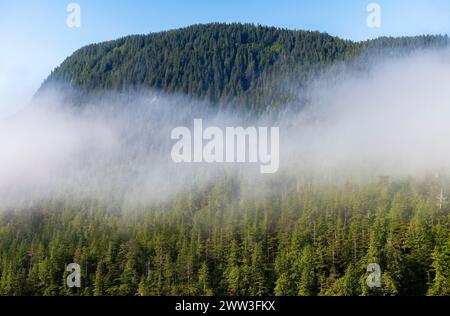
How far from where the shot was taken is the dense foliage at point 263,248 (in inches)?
4284

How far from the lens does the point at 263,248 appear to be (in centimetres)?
12812

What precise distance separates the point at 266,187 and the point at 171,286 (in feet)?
263

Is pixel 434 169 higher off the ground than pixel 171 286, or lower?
higher

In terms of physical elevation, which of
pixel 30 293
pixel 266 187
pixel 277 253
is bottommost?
pixel 30 293

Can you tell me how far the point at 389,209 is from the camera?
5507 inches

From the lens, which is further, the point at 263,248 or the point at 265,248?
the point at 265,248

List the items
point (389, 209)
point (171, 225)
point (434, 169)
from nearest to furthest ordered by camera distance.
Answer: point (389, 209) < point (171, 225) < point (434, 169)

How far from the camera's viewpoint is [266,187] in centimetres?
19138

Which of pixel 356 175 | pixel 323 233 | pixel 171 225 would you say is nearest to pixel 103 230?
pixel 171 225

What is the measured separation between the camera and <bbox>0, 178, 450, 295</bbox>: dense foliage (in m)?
109

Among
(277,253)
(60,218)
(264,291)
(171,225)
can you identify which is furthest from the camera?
(60,218)

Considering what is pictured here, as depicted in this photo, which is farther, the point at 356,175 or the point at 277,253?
the point at 356,175
